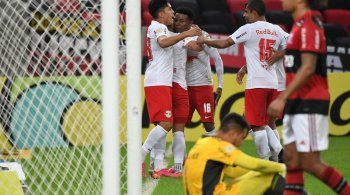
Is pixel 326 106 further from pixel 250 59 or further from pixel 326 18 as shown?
pixel 326 18

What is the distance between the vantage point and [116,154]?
6.43m

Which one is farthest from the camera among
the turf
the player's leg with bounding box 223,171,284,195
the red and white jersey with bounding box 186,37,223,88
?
the red and white jersey with bounding box 186,37,223,88

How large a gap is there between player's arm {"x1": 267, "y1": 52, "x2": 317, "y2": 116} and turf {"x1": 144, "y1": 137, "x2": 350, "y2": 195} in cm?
220

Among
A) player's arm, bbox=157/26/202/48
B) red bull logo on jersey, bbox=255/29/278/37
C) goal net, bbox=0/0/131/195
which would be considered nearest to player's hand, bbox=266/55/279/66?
red bull logo on jersey, bbox=255/29/278/37

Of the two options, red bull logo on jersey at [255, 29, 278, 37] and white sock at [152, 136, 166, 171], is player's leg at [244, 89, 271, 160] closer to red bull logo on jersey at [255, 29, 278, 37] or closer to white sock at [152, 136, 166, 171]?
red bull logo on jersey at [255, 29, 278, 37]

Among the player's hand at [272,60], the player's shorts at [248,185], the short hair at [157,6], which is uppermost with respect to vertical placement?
the short hair at [157,6]

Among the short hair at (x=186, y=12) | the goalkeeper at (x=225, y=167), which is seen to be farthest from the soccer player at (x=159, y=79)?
the goalkeeper at (x=225, y=167)

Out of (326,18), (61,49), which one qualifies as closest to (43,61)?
(61,49)

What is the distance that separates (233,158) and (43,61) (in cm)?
191

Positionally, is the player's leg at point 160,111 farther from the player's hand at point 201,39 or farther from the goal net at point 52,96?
the goal net at point 52,96

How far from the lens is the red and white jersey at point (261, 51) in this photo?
366 inches

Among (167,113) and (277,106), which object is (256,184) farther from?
(167,113)

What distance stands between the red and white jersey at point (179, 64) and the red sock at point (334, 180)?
3250mm

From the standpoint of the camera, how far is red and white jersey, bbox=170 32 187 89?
31.3ft
